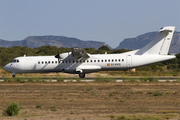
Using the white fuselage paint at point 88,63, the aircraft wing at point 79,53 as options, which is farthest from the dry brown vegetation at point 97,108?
the aircraft wing at point 79,53

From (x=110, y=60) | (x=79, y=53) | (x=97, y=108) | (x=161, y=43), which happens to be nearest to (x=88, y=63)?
(x=79, y=53)

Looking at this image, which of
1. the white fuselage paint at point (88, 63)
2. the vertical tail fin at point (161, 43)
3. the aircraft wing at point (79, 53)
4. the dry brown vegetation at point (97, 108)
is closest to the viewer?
the dry brown vegetation at point (97, 108)

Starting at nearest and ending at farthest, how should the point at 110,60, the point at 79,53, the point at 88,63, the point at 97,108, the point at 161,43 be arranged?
the point at 97,108 < the point at 79,53 < the point at 110,60 < the point at 161,43 < the point at 88,63

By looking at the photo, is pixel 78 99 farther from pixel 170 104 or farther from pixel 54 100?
pixel 170 104

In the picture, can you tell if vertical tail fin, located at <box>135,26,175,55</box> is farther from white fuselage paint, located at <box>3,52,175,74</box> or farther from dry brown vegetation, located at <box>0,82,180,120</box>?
dry brown vegetation, located at <box>0,82,180,120</box>

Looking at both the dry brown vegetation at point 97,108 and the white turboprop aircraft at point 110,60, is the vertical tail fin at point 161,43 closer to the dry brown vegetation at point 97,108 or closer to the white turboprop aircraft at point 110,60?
the white turboprop aircraft at point 110,60

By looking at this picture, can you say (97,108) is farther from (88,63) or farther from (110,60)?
(88,63)

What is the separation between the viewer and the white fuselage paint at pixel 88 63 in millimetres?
30766

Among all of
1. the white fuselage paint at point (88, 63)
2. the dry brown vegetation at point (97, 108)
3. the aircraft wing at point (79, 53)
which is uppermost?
the aircraft wing at point (79, 53)

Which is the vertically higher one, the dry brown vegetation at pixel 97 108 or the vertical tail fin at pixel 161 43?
the vertical tail fin at pixel 161 43

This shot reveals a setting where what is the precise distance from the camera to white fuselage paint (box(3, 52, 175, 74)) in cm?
3077

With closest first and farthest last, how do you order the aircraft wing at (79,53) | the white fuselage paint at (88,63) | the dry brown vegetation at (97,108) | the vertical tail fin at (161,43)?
the dry brown vegetation at (97,108) → the aircraft wing at (79,53) → the white fuselage paint at (88,63) → the vertical tail fin at (161,43)

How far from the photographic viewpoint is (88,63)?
31516 millimetres

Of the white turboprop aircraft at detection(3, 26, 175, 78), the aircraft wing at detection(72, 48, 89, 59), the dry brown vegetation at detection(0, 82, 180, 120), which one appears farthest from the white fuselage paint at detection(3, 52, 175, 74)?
the dry brown vegetation at detection(0, 82, 180, 120)
